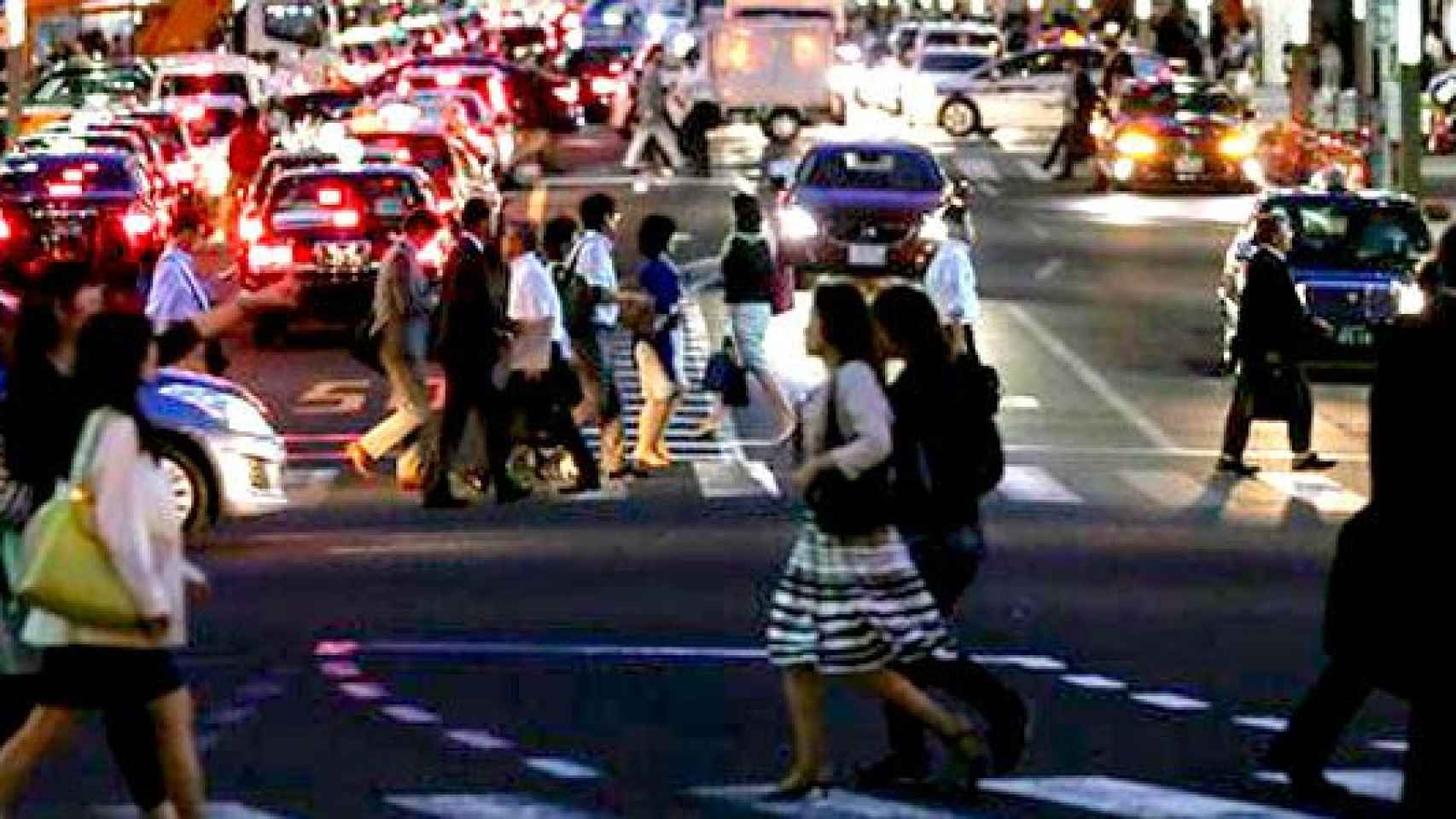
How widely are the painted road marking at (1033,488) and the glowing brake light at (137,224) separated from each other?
1703 centimetres

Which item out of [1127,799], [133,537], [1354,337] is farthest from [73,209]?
[133,537]

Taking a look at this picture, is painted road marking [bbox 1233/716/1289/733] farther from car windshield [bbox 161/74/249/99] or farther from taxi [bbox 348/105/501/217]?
car windshield [bbox 161/74/249/99]

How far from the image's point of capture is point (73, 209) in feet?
A: 136

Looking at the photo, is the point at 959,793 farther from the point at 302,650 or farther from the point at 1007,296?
the point at 1007,296

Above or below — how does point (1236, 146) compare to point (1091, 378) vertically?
below

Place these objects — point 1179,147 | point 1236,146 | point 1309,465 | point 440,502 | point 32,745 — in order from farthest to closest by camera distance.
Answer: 1. point 1236,146
2. point 1179,147
3. point 1309,465
4. point 440,502
5. point 32,745

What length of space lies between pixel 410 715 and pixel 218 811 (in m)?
2.23

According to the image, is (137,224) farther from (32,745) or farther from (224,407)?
(32,745)

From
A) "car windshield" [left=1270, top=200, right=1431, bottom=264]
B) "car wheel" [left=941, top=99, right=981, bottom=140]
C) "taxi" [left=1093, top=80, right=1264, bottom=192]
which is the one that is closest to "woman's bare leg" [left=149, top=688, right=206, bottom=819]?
"car windshield" [left=1270, top=200, right=1431, bottom=264]

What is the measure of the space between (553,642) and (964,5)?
121052mm

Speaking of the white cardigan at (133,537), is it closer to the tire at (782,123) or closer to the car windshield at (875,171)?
the car windshield at (875,171)

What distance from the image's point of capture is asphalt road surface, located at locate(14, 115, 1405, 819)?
13977 mm

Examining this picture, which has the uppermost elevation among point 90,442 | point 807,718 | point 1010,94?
point 90,442

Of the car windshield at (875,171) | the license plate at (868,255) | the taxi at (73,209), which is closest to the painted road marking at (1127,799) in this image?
the taxi at (73,209)
